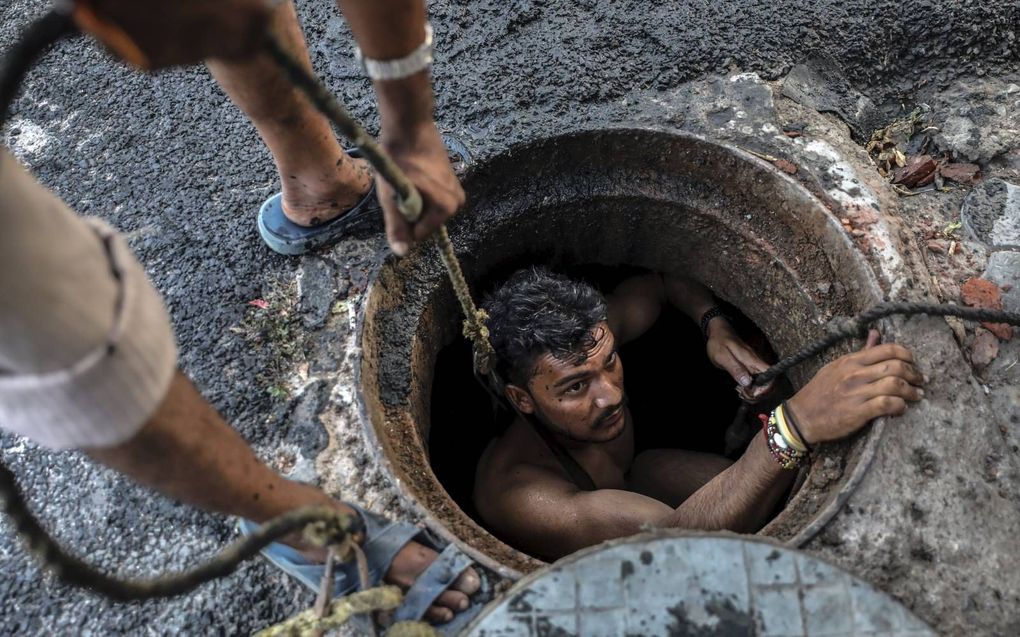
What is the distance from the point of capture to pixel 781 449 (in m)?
2.26

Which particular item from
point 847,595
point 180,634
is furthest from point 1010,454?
point 180,634

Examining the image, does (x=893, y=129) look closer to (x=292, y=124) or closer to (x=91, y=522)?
(x=292, y=124)

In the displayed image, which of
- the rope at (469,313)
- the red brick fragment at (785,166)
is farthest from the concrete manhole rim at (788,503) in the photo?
the rope at (469,313)

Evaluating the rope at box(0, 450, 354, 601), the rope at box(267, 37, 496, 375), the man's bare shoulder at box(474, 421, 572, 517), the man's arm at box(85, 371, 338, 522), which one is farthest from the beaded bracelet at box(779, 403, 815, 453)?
the man's arm at box(85, 371, 338, 522)

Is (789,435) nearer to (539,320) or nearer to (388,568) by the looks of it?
(539,320)

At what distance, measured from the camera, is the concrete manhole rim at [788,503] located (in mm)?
1869

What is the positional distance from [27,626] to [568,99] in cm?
240

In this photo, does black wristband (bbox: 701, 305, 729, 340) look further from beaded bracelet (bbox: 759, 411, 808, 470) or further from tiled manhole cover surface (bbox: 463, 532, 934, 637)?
tiled manhole cover surface (bbox: 463, 532, 934, 637)

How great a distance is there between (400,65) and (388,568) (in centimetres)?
123

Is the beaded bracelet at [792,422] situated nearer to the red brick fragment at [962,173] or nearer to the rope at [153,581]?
the red brick fragment at [962,173]

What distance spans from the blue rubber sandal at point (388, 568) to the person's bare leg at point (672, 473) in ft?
5.19

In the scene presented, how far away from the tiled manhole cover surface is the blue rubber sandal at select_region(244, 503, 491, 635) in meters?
0.23

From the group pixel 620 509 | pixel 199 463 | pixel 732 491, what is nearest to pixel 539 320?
pixel 620 509

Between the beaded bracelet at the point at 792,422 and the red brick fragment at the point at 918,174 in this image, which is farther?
the red brick fragment at the point at 918,174
